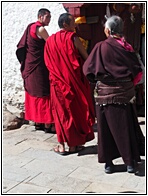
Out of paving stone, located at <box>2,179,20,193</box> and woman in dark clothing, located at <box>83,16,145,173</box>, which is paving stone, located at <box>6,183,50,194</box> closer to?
paving stone, located at <box>2,179,20,193</box>

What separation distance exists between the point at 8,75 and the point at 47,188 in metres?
3.24

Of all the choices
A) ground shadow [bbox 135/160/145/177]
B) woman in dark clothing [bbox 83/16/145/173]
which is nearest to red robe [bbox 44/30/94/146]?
woman in dark clothing [bbox 83/16/145/173]

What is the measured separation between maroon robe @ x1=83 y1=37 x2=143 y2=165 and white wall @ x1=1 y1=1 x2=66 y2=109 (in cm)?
269

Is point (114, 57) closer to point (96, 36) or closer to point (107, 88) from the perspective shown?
point (107, 88)

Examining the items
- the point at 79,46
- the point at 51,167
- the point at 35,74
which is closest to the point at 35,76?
the point at 35,74

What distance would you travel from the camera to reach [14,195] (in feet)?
14.4

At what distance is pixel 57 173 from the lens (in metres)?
4.88

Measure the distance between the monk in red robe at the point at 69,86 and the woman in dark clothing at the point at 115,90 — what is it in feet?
1.94

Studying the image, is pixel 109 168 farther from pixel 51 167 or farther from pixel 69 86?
pixel 69 86

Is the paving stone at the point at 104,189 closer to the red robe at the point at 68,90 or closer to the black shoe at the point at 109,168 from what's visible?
the black shoe at the point at 109,168

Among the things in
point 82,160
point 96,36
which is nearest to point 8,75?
point 96,36

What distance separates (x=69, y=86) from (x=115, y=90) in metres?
0.84

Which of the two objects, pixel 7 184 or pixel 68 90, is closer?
pixel 7 184

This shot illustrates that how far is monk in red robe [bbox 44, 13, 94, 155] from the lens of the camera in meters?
5.21
